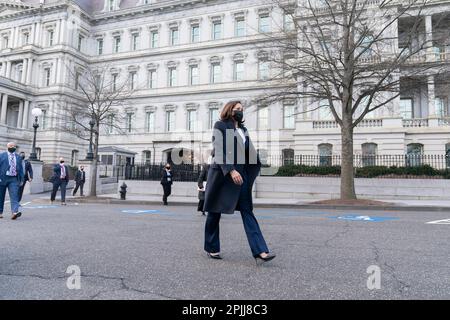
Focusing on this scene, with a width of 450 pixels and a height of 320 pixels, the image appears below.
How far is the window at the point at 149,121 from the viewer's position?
45.2 m

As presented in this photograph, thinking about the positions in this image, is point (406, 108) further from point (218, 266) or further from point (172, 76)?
point (218, 266)

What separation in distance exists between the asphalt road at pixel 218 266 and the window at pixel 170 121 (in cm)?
3818

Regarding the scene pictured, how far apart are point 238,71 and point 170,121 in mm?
11233

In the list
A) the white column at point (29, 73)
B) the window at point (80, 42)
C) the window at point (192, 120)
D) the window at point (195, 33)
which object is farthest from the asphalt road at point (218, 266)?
the window at point (80, 42)

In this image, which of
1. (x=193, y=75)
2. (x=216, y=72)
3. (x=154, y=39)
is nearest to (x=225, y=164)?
(x=216, y=72)

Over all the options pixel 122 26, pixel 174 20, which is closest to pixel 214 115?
pixel 174 20

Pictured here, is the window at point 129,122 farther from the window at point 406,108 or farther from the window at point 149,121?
the window at point 406,108

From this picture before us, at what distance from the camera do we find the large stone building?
41.0 m

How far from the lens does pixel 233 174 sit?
3.74 meters

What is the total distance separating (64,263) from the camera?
4.01 meters

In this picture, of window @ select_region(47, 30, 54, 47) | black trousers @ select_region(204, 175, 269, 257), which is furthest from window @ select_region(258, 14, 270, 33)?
black trousers @ select_region(204, 175, 269, 257)

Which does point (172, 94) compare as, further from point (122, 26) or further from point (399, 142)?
point (399, 142)

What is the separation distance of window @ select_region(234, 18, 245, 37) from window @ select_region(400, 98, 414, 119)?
69.3 ft

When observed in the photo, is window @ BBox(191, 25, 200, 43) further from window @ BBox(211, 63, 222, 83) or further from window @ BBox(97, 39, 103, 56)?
window @ BBox(97, 39, 103, 56)
